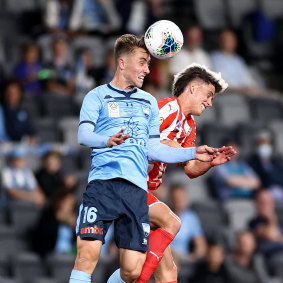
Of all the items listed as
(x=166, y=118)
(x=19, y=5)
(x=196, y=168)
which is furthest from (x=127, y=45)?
(x=19, y=5)

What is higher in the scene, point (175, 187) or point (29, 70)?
point (29, 70)

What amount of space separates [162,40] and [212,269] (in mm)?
4603

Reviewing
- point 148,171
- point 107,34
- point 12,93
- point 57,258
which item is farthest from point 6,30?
point 148,171

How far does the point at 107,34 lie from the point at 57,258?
14.8ft

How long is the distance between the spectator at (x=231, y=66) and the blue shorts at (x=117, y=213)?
7705mm

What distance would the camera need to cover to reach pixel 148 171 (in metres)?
6.53

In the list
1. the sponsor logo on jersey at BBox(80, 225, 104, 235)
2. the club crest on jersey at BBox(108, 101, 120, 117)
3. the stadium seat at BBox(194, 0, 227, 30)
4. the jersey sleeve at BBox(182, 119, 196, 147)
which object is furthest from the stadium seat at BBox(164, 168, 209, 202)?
the sponsor logo on jersey at BBox(80, 225, 104, 235)

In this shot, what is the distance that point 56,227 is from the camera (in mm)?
10031

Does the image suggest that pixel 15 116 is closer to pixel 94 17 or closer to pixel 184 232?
pixel 184 232

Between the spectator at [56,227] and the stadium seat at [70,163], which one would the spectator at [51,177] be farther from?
the stadium seat at [70,163]

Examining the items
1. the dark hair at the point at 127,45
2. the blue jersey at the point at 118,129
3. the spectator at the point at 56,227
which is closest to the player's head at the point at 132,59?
the dark hair at the point at 127,45

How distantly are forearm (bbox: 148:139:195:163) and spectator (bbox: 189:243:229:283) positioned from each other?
4235mm

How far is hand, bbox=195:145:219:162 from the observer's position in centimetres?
586

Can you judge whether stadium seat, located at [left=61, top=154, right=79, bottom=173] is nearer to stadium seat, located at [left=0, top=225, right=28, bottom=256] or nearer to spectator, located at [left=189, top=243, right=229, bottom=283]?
stadium seat, located at [left=0, top=225, right=28, bottom=256]
